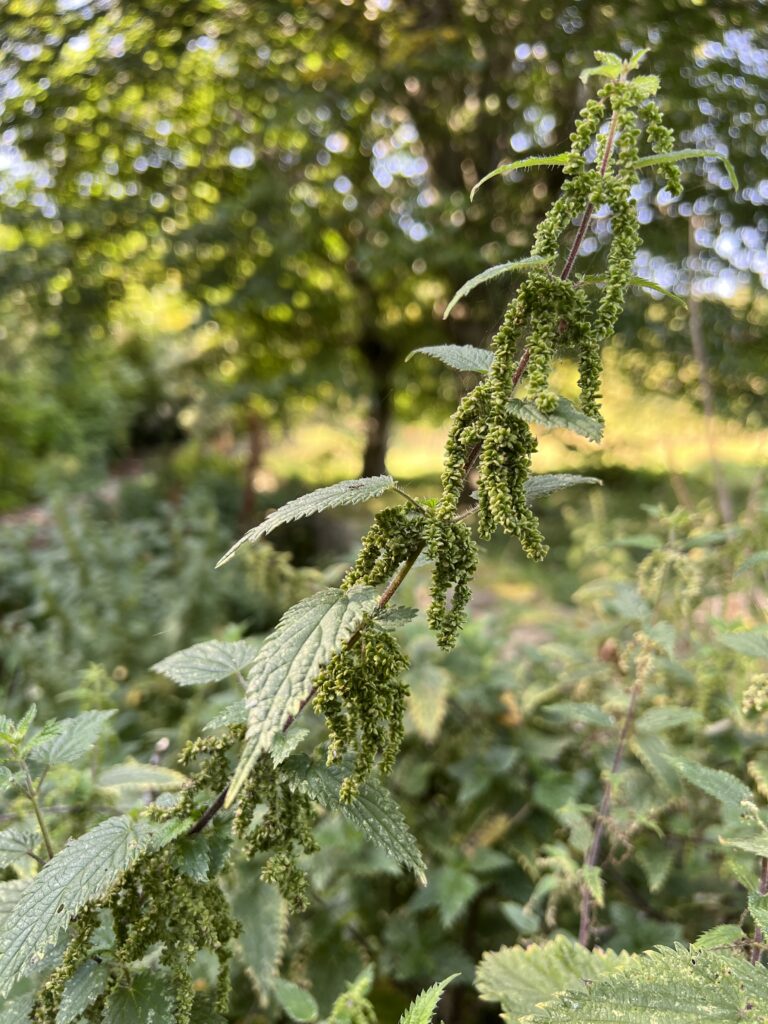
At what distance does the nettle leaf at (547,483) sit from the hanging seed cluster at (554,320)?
10cm

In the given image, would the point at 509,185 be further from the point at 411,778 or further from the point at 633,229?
the point at 633,229

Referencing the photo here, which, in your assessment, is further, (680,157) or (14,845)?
(14,845)

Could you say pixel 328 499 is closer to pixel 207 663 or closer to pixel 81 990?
pixel 207 663

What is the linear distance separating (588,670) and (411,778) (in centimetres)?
63

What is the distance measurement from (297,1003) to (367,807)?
0.64 metres

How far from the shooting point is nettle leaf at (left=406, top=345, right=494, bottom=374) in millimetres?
921

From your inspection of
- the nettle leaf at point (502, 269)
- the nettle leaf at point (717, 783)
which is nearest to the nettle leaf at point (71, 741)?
the nettle leaf at point (502, 269)

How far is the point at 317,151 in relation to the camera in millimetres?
6086

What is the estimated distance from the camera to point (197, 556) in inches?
164

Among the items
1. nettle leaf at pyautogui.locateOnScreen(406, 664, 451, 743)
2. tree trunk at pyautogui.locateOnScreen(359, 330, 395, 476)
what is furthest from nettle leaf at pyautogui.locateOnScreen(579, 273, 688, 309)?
tree trunk at pyautogui.locateOnScreen(359, 330, 395, 476)

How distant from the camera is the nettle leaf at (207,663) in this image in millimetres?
1087

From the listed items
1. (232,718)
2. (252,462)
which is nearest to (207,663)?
(232,718)

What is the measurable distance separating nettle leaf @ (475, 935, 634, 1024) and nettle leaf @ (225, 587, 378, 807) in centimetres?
73

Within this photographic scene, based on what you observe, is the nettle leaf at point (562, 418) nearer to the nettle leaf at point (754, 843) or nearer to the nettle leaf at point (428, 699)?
the nettle leaf at point (754, 843)
